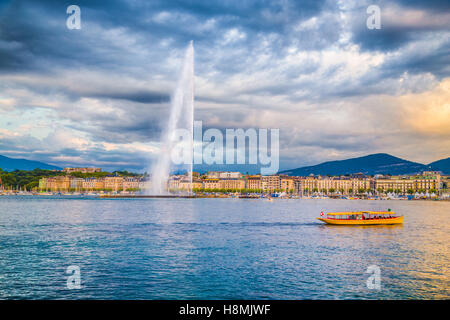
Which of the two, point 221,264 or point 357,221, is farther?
point 357,221

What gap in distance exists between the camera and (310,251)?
77.4ft

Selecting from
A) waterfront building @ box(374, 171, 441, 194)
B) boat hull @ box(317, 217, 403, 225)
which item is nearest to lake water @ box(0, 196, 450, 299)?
boat hull @ box(317, 217, 403, 225)

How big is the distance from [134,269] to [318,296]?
28.4ft

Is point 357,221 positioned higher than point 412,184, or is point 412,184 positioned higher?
point 412,184

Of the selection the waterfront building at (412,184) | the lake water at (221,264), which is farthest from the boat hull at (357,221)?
the waterfront building at (412,184)

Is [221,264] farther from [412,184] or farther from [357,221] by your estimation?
[412,184]

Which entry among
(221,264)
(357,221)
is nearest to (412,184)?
(357,221)

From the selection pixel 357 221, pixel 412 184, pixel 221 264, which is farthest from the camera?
pixel 412 184

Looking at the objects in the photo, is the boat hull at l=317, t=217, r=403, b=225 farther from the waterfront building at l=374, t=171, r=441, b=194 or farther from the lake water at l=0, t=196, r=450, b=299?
the waterfront building at l=374, t=171, r=441, b=194

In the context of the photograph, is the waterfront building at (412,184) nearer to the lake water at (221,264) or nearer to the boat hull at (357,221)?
the boat hull at (357,221)

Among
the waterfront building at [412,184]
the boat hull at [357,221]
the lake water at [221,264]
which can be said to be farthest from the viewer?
the waterfront building at [412,184]
